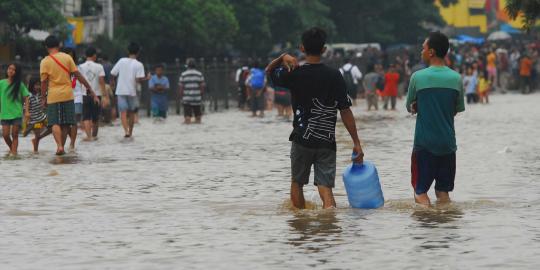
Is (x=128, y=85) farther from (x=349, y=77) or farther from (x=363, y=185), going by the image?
(x=349, y=77)

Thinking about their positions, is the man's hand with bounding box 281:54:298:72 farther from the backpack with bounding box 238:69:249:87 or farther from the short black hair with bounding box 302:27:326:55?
the backpack with bounding box 238:69:249:87

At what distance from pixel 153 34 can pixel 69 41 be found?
202 inches

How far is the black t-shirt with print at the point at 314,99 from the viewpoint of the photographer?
38.3ft

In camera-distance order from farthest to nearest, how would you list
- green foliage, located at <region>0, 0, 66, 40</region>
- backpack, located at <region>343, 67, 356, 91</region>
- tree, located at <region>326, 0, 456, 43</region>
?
tree, located at <region>326, 0, 456, 43</region> → green foliage, located at <region>0, 0, 66, 40</region> → backpack, located at <region>343, 67, 356, 91</region>

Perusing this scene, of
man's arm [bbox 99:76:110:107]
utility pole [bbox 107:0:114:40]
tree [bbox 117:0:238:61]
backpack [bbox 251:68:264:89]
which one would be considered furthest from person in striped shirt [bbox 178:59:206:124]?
utility pole [bbox 107:0:114:40]

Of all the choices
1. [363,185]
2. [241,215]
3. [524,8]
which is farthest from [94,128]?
[363,185]

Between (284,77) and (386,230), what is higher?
(284,77)

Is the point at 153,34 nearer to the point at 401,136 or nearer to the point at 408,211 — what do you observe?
the point at 401,136

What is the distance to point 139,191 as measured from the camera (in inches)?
582

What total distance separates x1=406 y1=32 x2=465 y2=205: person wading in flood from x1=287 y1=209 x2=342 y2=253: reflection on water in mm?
859

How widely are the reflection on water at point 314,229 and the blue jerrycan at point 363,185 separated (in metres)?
0.25

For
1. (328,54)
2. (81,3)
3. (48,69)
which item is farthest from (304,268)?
(328,54)

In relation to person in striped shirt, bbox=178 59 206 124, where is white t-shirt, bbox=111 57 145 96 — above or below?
above

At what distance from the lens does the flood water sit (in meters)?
9.68
